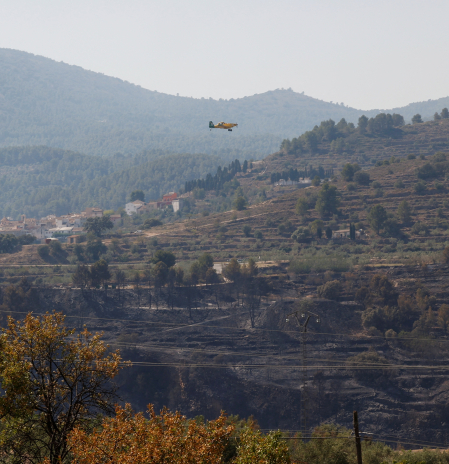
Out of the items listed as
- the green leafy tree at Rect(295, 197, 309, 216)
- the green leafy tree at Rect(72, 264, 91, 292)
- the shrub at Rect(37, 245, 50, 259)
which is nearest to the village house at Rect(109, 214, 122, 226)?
the shrub at Rect(37, 245, 50, 259)

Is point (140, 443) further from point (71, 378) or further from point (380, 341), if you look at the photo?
point (380, 341)

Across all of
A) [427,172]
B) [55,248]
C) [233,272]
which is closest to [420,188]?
[427,172]

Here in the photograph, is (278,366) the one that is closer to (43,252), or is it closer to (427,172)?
(43,252)

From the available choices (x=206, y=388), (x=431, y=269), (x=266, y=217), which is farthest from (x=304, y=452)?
(x=266, y=217)

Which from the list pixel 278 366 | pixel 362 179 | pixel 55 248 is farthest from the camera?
pixel 362 179

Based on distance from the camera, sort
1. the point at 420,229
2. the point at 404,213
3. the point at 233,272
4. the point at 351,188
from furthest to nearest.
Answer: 1. the point at 351,188
2. the point at 404,213
3. the point at 420,229
4. the point at 233,272

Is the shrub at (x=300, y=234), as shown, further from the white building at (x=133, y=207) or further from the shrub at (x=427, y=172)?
the white building at (x=133, y=207)

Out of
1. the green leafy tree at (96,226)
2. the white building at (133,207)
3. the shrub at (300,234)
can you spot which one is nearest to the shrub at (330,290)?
the shrub at (300,234)
